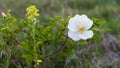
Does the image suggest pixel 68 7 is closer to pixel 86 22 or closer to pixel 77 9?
pixel 77 9

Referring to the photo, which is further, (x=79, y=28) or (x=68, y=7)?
(x=68, y=7)

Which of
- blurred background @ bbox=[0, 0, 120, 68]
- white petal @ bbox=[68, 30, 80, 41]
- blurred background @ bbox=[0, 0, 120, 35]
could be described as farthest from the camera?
blurred background @ bbox=[0, 0, 120, 35]

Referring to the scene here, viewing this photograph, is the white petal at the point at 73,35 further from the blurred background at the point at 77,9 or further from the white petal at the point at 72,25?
the blurred background at the point at 77,9

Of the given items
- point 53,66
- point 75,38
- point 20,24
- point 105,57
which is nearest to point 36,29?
point 20,24

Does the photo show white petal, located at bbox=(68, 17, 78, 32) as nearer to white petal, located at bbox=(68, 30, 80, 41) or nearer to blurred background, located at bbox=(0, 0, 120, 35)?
white petal, located at bbox=(68, 30, 80, 41)

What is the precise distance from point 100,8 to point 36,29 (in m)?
2.74

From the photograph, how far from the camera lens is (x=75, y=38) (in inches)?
79.0

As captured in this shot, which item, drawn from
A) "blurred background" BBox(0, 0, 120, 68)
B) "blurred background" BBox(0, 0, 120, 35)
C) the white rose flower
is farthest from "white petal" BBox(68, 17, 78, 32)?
"blurred background" BBox(0, 0, 120, 35)

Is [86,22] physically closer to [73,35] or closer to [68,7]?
[73,35]

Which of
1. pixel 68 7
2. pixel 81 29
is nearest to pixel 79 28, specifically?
pixel 81 29

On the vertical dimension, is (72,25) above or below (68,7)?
below

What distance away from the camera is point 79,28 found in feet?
6.69

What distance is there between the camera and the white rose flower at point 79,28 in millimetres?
2008

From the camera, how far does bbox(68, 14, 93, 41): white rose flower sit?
2.01m
